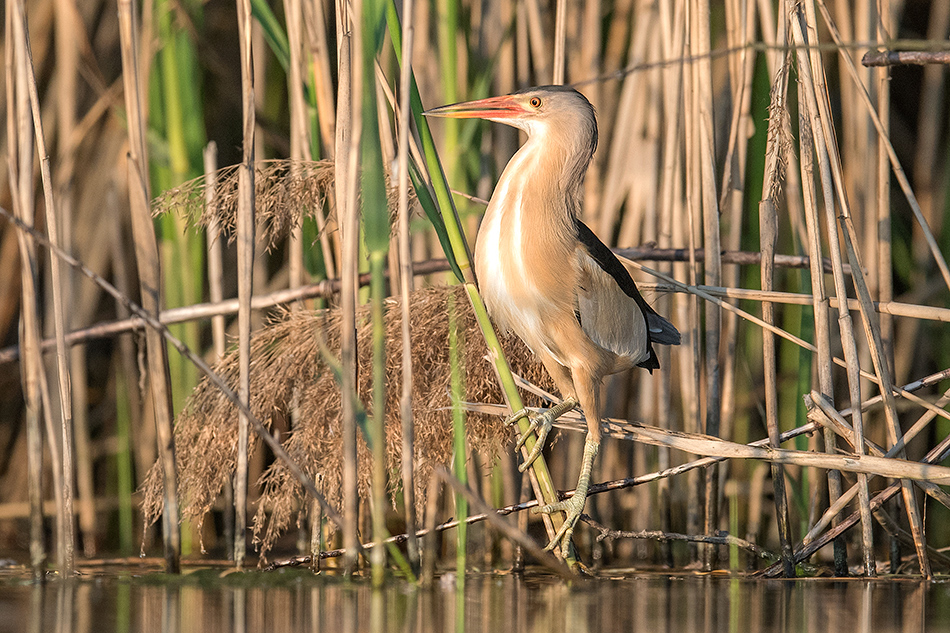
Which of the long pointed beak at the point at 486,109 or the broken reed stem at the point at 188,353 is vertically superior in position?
the long pointed beak at the point at 486,109

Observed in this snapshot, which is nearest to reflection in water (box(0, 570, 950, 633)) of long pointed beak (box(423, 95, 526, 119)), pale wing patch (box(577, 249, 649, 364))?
pale wing patch (box(577, 249, 649, 364))

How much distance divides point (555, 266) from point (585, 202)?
3.12ft

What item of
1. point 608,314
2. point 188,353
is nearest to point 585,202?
point 608,314

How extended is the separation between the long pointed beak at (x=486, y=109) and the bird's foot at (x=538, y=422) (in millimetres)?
711

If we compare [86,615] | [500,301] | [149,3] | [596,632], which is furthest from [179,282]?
[596,632]

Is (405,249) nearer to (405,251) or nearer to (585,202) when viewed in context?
(405,251)

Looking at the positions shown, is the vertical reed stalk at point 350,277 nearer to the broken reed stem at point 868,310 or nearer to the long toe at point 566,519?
the long toe at point 566,519

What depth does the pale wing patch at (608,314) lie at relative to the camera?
2.42 m

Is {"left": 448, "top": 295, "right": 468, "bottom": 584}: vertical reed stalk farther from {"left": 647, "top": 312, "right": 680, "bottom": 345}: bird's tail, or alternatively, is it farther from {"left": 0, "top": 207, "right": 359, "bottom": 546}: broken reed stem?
{"left": 647, "top": 312, "right": 680, "bottom": 345}: bird's tail

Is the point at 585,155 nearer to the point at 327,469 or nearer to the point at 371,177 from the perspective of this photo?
the point at 371,177

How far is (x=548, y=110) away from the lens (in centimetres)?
245

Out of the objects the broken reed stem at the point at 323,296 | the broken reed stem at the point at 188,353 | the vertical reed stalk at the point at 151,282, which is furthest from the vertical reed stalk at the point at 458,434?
the vertical reed stalk at the point at 151,282

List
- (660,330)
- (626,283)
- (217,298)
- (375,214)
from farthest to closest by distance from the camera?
(217,298) < (660,330) < (626,283) < (375,214)

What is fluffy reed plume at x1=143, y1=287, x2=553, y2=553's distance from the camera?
244cm
